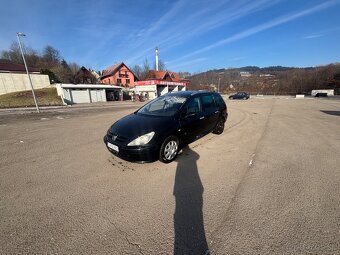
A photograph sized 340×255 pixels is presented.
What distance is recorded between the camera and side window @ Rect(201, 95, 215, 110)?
577 centimetres

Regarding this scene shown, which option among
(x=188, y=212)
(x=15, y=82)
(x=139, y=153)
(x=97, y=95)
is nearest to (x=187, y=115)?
(x=139, y=153)

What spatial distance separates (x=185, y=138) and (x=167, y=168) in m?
1.05

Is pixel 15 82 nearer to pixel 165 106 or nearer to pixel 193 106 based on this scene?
pixel 165 106

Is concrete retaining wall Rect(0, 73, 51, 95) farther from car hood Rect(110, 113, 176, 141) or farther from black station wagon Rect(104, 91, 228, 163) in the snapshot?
car hood Rect(110, 113, 176, 141)

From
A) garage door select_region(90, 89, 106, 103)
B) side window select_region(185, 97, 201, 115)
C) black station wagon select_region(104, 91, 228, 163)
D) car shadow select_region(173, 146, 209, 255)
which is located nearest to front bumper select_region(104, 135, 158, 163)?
black station wagon select_region(104, 91, 228, 163)

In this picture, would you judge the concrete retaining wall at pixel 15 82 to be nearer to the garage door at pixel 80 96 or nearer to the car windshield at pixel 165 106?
the garage door at pixel 80 96

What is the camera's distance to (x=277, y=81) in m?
71.5

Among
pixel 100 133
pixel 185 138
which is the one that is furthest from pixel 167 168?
pixel 100 133

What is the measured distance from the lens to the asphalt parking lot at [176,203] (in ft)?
6.98

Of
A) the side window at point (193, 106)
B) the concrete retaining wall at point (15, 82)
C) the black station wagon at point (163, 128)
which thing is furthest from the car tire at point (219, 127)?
the concrete retaining wall at point (15, 82)

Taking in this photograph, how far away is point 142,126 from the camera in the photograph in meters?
4.12

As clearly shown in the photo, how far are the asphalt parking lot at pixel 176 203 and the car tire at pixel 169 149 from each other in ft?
0.66

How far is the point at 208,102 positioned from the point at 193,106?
3.52ft

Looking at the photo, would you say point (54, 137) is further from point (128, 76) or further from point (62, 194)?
point (128, 76)
